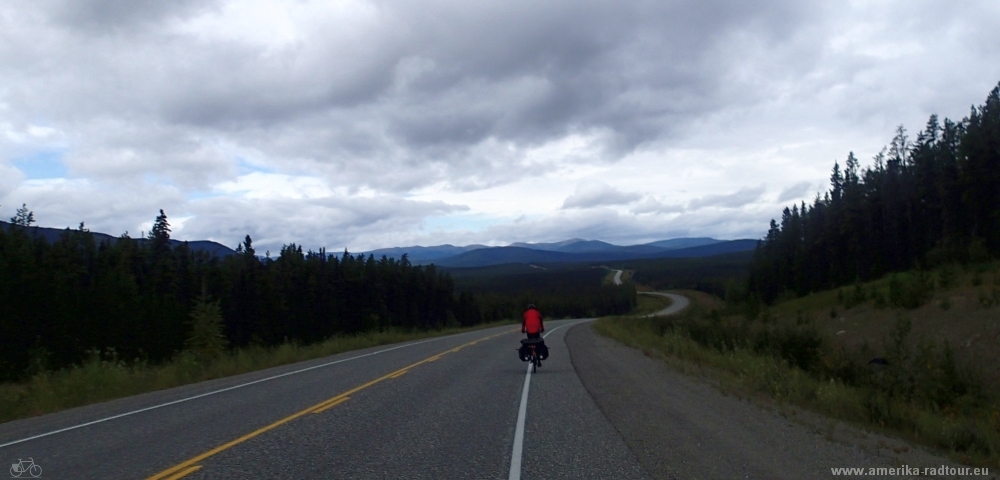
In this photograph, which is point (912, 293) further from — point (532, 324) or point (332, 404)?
point (332, 404)

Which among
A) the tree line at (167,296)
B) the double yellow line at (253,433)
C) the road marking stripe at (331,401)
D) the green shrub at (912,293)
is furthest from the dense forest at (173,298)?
the green shrub at (912,293)

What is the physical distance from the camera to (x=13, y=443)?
973cm

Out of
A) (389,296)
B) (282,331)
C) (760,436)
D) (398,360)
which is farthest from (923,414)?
(389,296)

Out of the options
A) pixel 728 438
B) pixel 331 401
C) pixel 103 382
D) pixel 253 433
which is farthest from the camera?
pixel 103 382

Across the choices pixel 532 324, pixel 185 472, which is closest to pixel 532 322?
pixel 532 324

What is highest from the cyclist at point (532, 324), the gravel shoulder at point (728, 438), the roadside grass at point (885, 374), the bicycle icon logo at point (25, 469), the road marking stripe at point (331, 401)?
the cyclist at point (532, 324)

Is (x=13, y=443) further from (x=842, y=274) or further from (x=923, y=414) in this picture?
(x=842, y=274)

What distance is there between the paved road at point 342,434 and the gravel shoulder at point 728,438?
0.41 metres

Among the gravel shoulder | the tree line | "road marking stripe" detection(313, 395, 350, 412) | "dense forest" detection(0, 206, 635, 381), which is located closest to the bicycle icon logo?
"road marking stripe" detection(313, 395, 350, 412)

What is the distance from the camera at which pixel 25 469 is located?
26.4ft

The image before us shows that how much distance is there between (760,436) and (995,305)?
30634 millimetres

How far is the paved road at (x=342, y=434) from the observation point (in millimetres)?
7781

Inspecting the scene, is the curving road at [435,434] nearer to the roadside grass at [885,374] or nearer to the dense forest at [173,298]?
the roadside grass at [885,374]

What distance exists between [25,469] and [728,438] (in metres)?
8.37
